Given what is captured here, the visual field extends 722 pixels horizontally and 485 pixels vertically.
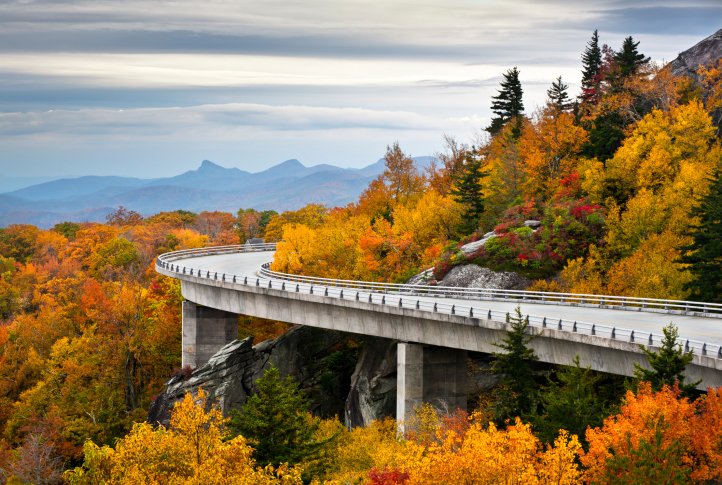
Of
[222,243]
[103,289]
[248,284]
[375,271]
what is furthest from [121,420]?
[222,243]

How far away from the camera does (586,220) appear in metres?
79.0

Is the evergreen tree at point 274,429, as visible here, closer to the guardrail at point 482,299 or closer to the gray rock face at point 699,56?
the guardrail at point 482,299

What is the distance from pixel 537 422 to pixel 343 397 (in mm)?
33740

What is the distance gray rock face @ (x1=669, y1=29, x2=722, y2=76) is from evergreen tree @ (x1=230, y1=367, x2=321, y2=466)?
2443 inches

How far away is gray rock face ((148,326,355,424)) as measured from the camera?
75.2 m

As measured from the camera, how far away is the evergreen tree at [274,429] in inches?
1891

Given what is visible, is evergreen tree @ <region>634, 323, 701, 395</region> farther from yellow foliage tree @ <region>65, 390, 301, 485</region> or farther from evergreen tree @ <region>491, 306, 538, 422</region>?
yellow foliage tree @ <region>65, 390, 301, 485</region>

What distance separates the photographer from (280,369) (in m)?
76.6

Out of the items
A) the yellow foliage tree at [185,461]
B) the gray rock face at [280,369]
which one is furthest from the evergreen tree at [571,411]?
the gray rock face at [280,369]

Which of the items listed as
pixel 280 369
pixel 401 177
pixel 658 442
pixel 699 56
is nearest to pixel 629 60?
pixel 699 56

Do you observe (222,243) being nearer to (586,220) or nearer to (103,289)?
(103,289)

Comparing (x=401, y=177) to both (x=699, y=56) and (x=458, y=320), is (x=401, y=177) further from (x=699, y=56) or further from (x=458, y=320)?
(x=458, y=320)

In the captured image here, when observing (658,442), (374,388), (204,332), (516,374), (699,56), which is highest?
(699,56)

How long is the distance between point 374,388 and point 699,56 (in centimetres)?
5095
